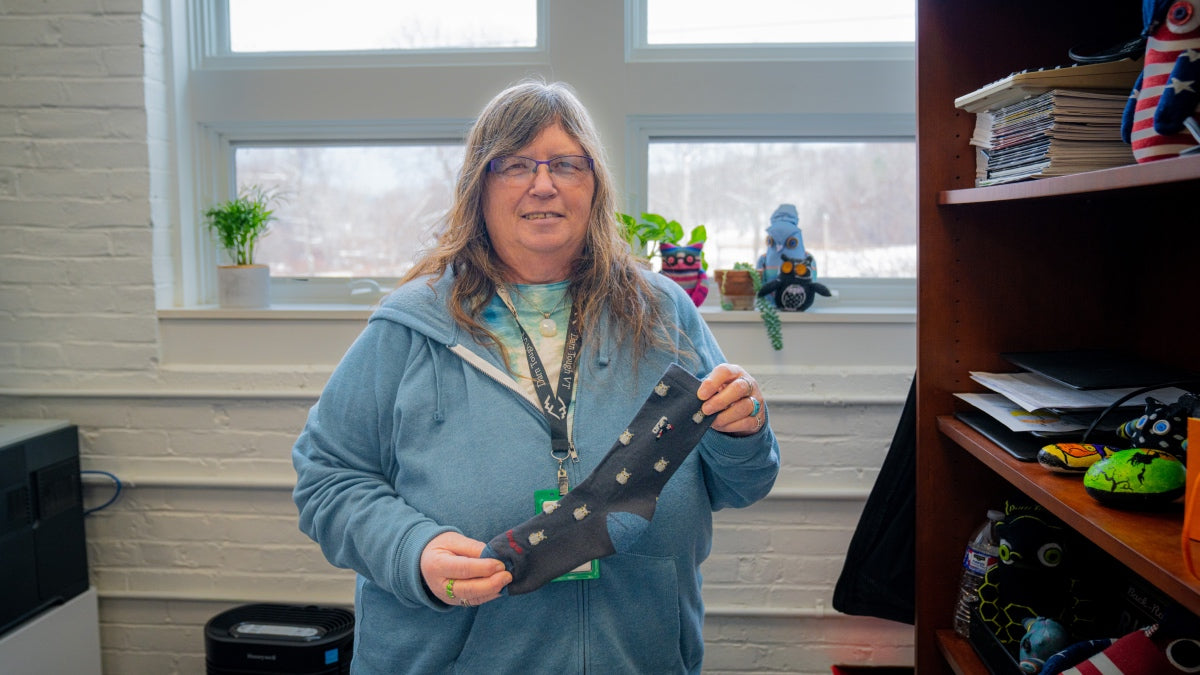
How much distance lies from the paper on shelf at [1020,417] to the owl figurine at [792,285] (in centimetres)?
80

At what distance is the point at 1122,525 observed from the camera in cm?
109

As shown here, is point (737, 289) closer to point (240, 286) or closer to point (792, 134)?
point (792, 134)

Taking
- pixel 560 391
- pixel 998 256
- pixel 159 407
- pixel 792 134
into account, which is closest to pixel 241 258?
pixel 159 407

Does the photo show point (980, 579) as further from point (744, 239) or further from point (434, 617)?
point (744, 239)

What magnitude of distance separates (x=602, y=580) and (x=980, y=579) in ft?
2.21

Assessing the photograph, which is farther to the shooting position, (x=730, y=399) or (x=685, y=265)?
(x=685, y=265)

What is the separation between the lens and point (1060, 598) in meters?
1.49

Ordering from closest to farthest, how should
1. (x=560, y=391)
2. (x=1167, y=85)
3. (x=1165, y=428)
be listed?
(x=1167, y=85) < (x=1165, y=428) < (x=560, y=391)

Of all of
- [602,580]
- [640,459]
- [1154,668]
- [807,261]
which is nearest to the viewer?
[1154,668]

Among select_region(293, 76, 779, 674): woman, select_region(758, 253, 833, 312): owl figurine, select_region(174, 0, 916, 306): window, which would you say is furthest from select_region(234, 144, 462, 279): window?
select_region(293, 76, 779, 674): woman

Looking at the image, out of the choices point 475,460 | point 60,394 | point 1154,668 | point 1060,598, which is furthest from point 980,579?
point 60,394

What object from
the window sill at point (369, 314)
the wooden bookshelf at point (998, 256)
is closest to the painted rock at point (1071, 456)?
the wooden bookshelf at point (998, 256)

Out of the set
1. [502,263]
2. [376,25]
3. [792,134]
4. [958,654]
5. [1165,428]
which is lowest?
[958,654]

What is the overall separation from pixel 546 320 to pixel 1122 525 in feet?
2.97
